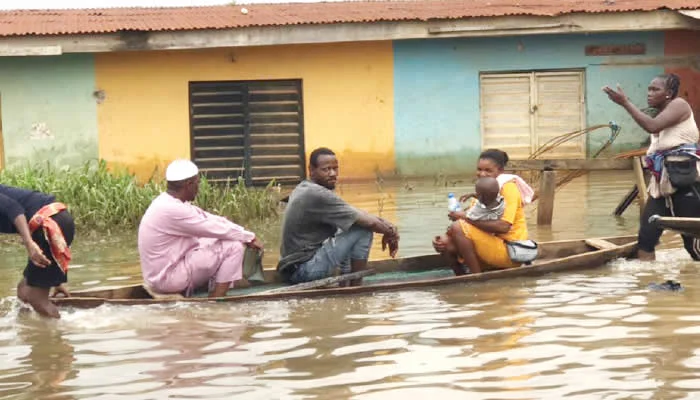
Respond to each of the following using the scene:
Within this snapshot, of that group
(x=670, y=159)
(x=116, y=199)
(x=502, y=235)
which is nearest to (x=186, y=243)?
(x=502, y=235)

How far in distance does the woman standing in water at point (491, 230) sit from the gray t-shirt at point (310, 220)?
823mm

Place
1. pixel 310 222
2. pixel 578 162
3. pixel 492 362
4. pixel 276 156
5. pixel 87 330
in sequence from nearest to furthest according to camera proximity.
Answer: pixel 492 362, pixel 87 330, pixel 310 222, pixel 578 162, pixel 276 156

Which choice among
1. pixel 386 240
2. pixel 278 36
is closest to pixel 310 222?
pixel 386 240

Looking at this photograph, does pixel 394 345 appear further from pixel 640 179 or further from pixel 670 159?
pixel 640 179

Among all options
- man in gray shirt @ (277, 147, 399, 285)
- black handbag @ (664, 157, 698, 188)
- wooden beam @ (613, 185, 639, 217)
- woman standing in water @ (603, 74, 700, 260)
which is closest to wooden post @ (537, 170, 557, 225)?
wooden beam @ (613, 185, 639, 217)

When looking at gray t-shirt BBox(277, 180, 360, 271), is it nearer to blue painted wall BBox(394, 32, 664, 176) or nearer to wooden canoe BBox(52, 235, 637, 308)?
wooden canoe BBox(52, 235, 637, 308)

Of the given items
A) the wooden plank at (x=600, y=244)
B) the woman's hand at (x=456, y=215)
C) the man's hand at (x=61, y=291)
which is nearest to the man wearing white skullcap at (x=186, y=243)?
the man's hand at (x=61, y=291)

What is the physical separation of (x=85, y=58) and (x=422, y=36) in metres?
5.08

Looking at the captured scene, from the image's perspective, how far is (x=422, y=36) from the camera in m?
17.0

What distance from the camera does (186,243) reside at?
7.88 metres

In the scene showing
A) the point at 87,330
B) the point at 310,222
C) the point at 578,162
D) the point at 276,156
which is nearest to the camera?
the point at 87,330

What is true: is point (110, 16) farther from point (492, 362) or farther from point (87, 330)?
point (492, 362)

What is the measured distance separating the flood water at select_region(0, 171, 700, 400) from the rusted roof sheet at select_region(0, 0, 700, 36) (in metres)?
8.14

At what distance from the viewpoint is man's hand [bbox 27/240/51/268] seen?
6738 mm
